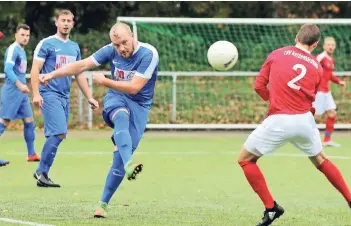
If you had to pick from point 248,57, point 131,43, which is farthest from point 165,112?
point 131,43

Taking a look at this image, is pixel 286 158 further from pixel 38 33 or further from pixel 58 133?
pixel 38 33

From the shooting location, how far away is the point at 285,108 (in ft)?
27.9

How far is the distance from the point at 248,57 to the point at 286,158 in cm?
856

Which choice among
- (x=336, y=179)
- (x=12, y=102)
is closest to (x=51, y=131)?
(x=12, y=102)

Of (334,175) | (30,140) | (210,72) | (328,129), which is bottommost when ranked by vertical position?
(328,129)

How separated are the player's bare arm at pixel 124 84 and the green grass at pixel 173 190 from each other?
1230 millimetres

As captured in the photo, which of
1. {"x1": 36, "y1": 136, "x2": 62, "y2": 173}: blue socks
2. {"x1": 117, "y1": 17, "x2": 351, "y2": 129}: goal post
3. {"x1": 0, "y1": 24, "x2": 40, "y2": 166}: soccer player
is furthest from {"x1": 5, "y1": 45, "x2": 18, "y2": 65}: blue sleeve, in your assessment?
{"x1": 117, "y1": 17, "x2": 351, "y2": 129}: goal post

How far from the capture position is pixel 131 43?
8.78 metres

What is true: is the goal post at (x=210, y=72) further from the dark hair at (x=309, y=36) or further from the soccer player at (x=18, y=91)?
the dark hair at (x=309, y=36)

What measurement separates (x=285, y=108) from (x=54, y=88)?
4.03 m

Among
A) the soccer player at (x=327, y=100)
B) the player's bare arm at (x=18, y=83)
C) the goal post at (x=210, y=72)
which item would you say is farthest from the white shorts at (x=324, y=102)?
the player's bare arm at (x=18, y=83)

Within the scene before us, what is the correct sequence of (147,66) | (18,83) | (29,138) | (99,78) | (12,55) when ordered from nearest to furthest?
(99,78)
(147,66)
(18,83)
(12,55)
(29,138)

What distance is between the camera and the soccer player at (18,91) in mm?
13852

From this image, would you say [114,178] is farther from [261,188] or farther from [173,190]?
[173,190]
